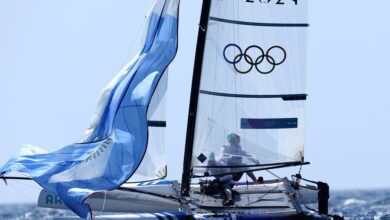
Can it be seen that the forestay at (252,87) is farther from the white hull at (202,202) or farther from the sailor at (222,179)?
the white hull at (202,202)

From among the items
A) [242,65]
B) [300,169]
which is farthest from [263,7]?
[300,169]

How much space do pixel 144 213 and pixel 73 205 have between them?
1.54 meters

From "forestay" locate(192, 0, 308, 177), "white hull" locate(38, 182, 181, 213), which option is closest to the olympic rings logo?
"forestay" locate(192, 0, 308, 177)

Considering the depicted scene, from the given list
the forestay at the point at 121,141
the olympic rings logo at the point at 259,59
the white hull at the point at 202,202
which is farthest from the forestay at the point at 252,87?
the forestay at the point at 121,141

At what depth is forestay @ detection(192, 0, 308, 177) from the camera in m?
20.4

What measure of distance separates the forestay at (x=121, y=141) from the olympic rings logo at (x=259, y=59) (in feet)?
3.94

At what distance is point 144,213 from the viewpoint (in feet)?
63.9

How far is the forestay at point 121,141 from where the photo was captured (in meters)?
18.8

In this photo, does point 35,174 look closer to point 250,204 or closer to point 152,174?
point 152,174

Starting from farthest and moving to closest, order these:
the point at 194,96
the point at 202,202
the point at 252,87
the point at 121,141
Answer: the point at 252,87
the point at 194,96
the point at 202,202
the point at 121,141

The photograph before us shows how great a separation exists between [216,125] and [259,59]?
1.41 m

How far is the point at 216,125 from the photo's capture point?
20.5m

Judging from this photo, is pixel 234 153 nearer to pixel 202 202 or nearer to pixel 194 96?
pixel 202 202

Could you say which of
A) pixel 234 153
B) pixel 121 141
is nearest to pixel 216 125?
pixel 234 153
